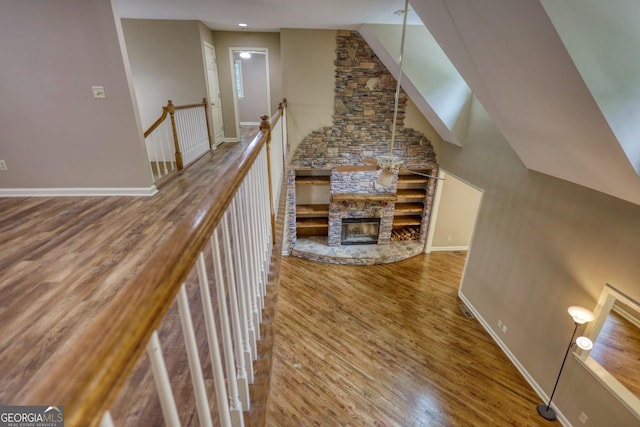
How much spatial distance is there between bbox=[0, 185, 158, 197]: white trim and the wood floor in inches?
112

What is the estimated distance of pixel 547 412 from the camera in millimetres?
3564

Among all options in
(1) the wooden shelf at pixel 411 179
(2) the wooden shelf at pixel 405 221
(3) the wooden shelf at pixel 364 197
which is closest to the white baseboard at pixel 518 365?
(2) the wooden shelf at pixel 405 221

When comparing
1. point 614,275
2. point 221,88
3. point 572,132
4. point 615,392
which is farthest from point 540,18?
point 221,88

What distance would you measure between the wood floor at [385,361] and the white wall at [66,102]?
10.4 ft

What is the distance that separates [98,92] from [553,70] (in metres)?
4.36

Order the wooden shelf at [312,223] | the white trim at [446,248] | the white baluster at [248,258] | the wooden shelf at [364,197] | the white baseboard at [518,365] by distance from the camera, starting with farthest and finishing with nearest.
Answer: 1. the white trim at [446,248]
2. the wooden shelf at [312,223]
3. the wooden shelf at [364,197]
4. the white baseboard at [518,365]
5. the white baluster at [248,258]

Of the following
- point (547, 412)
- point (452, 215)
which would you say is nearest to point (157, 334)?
point (547, 412)

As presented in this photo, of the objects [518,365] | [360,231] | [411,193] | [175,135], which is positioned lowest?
[518,365]

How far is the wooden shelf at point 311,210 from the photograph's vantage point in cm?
711

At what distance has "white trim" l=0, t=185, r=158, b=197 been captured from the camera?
3.58 meters

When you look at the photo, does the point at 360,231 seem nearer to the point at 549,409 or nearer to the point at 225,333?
the point at 549,409

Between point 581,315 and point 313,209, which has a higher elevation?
point 581,315

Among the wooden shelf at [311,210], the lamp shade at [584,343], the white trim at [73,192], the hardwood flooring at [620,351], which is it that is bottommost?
the hardwood flooring at [620,351]

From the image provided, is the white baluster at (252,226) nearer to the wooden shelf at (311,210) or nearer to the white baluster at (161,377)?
the white baluster at (161,377)
